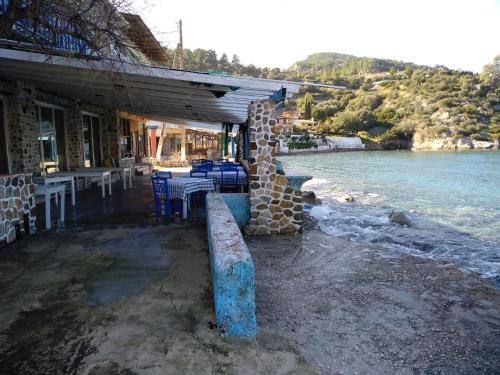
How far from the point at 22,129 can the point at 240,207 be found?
517cm

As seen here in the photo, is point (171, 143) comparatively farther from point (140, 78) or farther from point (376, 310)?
point (376, 310)

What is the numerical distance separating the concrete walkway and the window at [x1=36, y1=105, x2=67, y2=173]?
4757 millimetres

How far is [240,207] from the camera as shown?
705 centimetres

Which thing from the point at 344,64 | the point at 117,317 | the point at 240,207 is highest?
the point at 344,64

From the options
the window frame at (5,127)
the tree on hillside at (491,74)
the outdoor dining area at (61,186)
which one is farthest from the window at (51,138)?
the tree on hillside at (491,74)

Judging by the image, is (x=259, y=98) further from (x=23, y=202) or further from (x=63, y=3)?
(x=23, y=202)

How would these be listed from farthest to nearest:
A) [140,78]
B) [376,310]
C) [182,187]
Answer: [182,187] < [140,78] < [376,310]

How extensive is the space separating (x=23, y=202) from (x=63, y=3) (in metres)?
2.85

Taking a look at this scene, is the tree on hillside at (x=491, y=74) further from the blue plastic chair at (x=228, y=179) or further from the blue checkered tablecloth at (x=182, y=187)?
the blue checkered tablecloth at (x=182, y=187)

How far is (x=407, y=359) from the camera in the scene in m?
3.00

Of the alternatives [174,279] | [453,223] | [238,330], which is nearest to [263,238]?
[174,279]

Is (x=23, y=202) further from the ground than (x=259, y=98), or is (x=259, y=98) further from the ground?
(x=259, y=98)

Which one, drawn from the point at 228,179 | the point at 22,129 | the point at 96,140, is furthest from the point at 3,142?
the point at 96,140

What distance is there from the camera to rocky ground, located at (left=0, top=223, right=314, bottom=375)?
8.11ft
